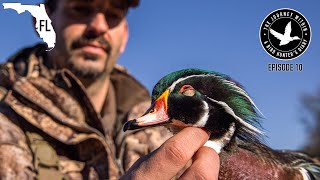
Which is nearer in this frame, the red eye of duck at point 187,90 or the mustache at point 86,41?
the red eye of duck at point 187,90

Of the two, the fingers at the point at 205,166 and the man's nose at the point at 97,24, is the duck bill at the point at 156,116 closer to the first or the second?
the fingers at the point at 205,166

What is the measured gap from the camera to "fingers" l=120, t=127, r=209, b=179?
203 cm

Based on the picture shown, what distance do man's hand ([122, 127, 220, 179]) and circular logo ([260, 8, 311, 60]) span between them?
1332 millimetres

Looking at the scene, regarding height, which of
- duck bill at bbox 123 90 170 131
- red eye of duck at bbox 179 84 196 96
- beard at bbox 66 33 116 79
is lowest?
beard at bbox 66 33 116 79

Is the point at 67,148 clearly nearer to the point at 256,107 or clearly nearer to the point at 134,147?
the point at 134,147

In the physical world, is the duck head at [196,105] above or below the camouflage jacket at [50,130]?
above

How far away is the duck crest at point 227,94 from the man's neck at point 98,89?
2571 millimetres

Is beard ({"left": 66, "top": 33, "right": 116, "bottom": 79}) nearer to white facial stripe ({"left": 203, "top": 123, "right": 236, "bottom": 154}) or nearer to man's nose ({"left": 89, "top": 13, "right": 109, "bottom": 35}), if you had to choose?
man's nose ({"left": 89, "top": 13, "right": 109, "bottom": 35})

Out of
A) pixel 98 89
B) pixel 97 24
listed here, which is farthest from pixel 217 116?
pixel 98 89

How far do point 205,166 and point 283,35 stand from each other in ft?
4.82

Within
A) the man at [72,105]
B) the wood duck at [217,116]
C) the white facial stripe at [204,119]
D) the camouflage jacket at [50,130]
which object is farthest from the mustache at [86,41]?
the white facial stripe at [204,119]

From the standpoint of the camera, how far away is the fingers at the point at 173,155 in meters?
2.03

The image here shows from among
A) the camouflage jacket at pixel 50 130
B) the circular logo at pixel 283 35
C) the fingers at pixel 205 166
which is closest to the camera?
the fingers at pixel 205 166

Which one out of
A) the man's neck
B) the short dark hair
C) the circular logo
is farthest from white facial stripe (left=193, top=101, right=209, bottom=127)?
the short dark hair
